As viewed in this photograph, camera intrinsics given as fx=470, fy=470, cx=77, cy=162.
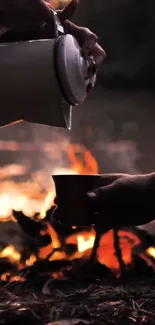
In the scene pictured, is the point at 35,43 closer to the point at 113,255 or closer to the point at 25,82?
the point at 25,82

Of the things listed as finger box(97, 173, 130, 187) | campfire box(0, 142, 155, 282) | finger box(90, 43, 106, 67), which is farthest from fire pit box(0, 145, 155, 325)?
finger box(90, 43, 106, 67)

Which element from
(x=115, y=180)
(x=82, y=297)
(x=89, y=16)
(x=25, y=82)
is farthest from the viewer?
(x=89, y=16)

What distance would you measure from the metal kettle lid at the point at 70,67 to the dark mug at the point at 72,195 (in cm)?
32

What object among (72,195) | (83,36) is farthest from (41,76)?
(72,195)

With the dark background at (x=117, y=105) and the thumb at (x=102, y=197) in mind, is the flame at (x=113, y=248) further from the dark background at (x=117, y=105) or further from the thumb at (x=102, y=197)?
the thumb at (x=102, y=197)

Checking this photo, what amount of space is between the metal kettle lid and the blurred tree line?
0.91 metres

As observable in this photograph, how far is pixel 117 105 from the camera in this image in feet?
5.08

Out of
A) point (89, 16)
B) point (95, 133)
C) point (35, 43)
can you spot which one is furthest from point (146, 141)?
point (35, 43)

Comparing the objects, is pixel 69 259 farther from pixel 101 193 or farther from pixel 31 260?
pixel 101 193

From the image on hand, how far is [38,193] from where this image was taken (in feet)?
5.13

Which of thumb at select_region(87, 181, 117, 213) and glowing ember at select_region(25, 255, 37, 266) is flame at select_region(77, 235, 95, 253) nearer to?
glowing ember at select_region(25, 255, 37, 266)

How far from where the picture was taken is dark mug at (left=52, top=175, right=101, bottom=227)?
920 mm

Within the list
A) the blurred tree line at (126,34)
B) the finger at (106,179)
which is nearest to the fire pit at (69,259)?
the blurred tree line at (126,34)

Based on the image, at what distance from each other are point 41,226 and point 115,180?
0.54 metres
